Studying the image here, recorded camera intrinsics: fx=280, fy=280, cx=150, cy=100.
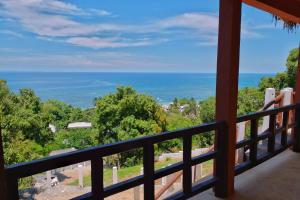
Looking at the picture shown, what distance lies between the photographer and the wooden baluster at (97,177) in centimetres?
158

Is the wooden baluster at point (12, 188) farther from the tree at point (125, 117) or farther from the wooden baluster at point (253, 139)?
the tree at point (125, 117)

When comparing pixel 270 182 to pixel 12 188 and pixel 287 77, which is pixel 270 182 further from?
pixel 287 77

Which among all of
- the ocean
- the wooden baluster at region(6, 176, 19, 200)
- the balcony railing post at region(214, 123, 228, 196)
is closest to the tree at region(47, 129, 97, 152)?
the ocean

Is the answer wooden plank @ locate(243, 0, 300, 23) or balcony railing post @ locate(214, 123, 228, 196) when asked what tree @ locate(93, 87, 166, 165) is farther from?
balcony railing post @ locate(214, 123, 228, 196)

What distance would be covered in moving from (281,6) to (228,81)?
1251 mm

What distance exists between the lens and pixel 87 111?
24.2 meters

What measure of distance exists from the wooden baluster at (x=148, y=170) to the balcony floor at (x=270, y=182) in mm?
615

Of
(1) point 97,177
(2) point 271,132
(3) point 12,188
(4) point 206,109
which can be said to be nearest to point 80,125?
(4) point 206,109

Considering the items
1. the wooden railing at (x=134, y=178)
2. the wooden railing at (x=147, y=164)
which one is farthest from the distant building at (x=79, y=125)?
the wooden railing at (x=134, y=178)

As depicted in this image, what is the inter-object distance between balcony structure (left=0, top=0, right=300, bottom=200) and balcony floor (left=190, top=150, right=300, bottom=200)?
2cm

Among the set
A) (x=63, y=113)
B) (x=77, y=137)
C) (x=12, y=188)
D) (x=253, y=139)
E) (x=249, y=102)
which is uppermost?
(x=12, y=188)

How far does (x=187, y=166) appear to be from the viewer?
2078 mm

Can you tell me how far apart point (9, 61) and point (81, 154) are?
1160 inches

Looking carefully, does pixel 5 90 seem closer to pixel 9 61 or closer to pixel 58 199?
pixel 58 199
